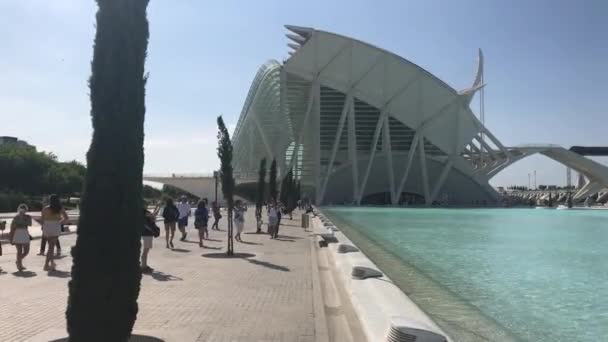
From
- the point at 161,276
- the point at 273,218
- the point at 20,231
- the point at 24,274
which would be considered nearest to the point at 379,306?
the point at 161,276

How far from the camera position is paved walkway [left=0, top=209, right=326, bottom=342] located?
641 cm

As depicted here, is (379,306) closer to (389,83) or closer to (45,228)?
(45,228)

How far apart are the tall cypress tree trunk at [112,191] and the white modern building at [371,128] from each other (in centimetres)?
5952

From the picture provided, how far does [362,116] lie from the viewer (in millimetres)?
71750

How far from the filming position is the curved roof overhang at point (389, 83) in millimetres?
64688

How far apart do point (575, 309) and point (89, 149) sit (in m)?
7.43

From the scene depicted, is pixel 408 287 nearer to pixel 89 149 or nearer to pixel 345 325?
pixel 345 325

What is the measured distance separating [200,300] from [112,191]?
392 centimetres

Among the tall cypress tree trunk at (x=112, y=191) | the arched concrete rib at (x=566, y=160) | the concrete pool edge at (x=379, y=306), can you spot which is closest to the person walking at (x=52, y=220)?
the concrete pool edge at (x=379, y=306)

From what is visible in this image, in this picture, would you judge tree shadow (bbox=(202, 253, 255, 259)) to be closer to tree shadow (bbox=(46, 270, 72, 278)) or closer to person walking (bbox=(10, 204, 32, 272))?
tree shadow (bbox=(46, 270, 72, 278))

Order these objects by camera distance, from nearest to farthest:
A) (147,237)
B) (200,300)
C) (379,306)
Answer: (379,306), (200,300), (147,237)

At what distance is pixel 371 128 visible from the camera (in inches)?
2876

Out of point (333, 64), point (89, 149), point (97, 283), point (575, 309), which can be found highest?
point (333, 64)

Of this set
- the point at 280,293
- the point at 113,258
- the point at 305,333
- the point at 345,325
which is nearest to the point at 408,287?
the point at 280,293
